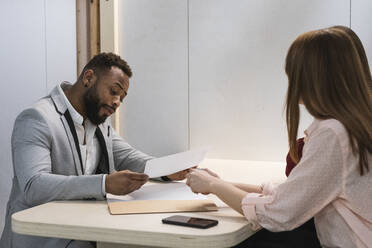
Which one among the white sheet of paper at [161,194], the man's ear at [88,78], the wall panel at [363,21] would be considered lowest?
the white sheet of paper at [161,194]

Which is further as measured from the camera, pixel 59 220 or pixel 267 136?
pixel 267 136

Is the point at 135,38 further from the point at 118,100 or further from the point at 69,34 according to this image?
the point at 118,100

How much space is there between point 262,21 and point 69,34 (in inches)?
57.9

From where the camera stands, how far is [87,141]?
6.35ft

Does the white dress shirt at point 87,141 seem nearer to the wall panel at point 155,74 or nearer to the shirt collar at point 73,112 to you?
the shirt collar at point 73,112

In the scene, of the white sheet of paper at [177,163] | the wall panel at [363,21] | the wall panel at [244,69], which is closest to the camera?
the white sheet of paper at [177,163]

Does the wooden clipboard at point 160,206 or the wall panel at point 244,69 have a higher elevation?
the wall panel at point 244,69

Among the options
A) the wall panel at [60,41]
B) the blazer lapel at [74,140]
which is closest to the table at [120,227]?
the blazer lapel at [74,140]

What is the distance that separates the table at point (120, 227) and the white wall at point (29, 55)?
64.9 inches

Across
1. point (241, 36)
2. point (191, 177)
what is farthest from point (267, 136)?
point (191, 177)

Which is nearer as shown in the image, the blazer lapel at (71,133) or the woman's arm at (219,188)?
the woman's arm at (219,188)

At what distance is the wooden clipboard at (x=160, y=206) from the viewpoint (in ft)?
4.24

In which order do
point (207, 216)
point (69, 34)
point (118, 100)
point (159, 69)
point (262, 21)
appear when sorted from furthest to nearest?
1. point (69, 34)
2. point (159, 69)
3. point (262, 21)
4. point (118, 100)
5. point (207, 216)

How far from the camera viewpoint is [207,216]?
1.24 m
